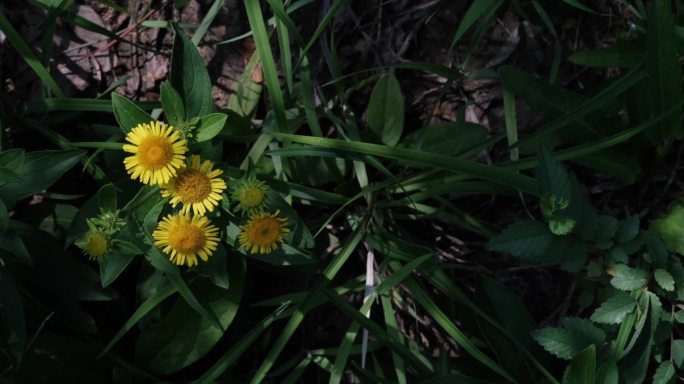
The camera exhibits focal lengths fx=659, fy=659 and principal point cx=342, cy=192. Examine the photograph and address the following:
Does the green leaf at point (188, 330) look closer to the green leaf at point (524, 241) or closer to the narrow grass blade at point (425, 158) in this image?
the narrow grass blade at point (425, 158)

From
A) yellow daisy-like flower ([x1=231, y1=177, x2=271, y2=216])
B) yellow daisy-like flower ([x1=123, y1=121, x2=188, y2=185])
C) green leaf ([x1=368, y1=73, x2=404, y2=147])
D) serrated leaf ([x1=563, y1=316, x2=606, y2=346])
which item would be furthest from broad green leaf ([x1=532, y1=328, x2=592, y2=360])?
yellow daisy-like flower ([x1=123, y1=121, x2=188, y2=185])

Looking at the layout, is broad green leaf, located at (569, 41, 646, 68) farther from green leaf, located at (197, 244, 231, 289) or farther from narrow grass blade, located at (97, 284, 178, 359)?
narrow grass blade, located at (97, 284, 178, 359)

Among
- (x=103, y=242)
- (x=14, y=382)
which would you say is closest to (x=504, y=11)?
(x=103, y=242)

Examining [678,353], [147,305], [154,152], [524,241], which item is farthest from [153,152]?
[678,353]

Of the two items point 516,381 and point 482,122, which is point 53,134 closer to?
point 482,122

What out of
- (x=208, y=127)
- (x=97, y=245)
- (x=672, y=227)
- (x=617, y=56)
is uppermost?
(x=208, y=127)

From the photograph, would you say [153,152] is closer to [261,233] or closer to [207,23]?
[261,233]
